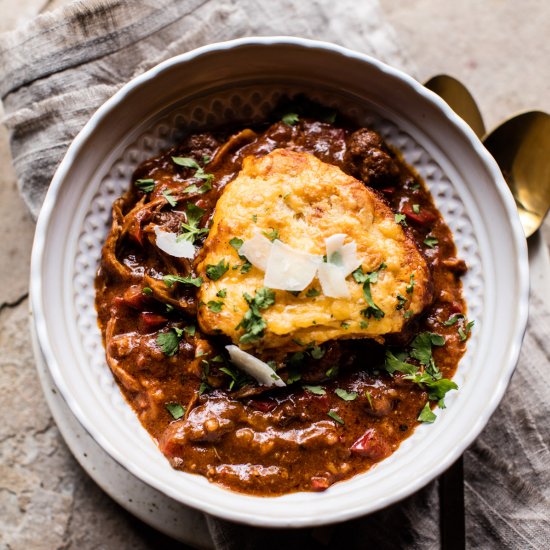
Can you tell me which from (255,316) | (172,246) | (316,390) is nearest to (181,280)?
(172,246)

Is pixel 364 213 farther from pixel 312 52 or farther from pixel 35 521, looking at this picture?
pixel 35 521

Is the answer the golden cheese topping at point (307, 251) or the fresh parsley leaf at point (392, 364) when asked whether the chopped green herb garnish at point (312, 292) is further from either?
the fresh parsley leaf at point (392, 364)

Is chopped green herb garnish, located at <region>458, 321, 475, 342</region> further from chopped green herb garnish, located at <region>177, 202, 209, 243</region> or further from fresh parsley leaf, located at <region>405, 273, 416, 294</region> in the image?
chopped green herb garnish, located at <region>177, 202, 209, 243</region>

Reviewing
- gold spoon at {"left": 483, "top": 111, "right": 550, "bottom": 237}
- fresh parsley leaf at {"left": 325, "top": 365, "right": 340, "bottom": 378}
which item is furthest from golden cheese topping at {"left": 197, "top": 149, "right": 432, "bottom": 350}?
gold spoon at {"left": 483, "top": 111, "right": 550, "bottom": 237}

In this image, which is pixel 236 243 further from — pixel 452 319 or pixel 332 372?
pixel 452 319

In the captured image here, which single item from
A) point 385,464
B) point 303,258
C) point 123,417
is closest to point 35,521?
point 123,417

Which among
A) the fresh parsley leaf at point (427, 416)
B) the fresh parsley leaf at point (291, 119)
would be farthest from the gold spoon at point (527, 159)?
the fresh parsley leaf at point (427, 416)
